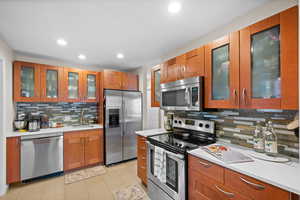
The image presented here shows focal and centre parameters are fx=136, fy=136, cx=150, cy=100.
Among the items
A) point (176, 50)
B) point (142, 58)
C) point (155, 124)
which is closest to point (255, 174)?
point (176, 50)

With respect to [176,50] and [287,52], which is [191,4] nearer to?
[287,52]

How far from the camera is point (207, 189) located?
1.34 meters

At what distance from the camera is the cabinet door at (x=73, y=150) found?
2781mm

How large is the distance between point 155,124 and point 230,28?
2506mm

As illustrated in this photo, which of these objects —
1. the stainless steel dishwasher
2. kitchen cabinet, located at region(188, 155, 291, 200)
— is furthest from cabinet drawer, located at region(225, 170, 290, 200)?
the stainless steel dishwasher

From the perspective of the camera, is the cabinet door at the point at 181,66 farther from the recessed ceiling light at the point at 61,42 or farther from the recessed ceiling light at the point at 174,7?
the recessed ceiling light at the point at 61,42

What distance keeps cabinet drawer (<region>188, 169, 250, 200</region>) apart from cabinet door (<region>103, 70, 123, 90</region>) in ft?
8.35

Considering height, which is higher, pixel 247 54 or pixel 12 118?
pixel 247 54

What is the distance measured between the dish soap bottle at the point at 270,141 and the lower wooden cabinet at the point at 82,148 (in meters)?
2.94

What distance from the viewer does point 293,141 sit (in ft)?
4.12

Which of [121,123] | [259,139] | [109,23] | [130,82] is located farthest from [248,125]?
[130,82]

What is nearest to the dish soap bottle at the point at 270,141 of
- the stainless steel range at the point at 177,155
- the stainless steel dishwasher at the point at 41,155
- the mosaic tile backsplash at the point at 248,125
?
the mosaic tile backsplash at the point at 248,125

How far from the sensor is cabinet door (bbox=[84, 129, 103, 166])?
3003 millimetres

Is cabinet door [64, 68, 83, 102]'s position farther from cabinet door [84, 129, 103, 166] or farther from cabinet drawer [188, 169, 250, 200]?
cabinet drawer [188, 169, 250, 200]
